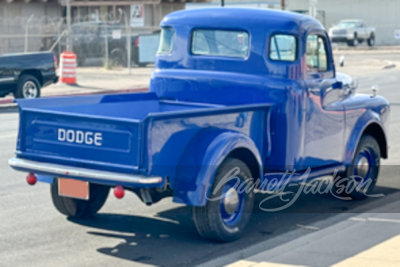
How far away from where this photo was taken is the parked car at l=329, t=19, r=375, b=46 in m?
48.4

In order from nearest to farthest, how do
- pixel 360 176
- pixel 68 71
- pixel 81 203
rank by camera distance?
pixel 81 203 → pixel 360 176 → pixel 68 71

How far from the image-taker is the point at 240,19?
7391mm

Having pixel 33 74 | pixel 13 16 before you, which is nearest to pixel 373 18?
pixel 13 16

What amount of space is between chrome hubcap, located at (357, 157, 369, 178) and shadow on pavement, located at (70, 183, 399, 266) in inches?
12.3

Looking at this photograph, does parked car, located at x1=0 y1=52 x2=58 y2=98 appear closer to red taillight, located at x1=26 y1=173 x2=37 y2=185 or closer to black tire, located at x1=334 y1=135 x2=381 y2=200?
black tire, located at x1=334 y1=135 x2=381 y2=200

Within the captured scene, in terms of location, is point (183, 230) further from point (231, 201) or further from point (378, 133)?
point (378, 133)

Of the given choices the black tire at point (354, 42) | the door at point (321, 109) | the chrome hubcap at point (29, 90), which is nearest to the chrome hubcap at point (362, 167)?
the door at point (321, 109)

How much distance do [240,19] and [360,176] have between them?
234cm

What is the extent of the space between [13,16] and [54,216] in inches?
1204

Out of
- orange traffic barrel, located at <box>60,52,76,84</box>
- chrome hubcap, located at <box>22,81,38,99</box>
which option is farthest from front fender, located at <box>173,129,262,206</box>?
orange traffic barrel, located at <box>60,52,76,84</box>

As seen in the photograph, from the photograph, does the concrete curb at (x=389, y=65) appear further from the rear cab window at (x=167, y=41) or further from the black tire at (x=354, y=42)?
the rear cab window at (x=167, y=41)

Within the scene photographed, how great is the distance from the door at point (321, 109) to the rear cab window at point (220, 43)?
0.68 meters

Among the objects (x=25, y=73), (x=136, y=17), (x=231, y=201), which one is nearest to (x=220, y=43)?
(x=231, y=201)

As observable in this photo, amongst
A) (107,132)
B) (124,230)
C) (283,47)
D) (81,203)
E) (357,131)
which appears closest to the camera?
(107,132)
